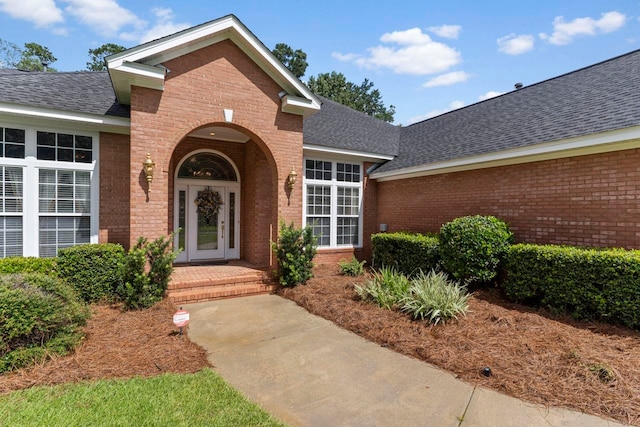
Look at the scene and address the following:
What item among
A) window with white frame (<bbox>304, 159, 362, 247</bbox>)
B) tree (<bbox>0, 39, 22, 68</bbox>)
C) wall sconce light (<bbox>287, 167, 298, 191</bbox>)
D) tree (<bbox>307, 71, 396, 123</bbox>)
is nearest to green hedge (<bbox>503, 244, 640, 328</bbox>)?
wall sconce light (<bbox>287, 167, 298, 191</bbox>)

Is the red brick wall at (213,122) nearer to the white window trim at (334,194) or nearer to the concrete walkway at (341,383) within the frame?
the white window trim at (334,194)

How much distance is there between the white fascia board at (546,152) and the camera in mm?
5465

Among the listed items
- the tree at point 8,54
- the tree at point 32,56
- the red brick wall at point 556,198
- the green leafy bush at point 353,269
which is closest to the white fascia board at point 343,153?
the red brick wall at point 556,198

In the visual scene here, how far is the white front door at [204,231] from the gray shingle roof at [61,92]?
3.03m

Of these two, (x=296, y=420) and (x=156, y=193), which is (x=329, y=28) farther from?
(x=296, y=420)

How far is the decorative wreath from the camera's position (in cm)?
941

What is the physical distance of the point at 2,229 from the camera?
6469 millimetres

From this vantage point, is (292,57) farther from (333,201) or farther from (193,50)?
(193,50)

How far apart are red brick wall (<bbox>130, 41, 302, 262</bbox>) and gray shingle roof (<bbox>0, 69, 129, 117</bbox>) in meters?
1.21

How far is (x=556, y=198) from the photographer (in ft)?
21.5

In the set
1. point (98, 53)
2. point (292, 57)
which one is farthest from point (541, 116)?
point (98, 53)

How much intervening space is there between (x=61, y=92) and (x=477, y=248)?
10300 mm

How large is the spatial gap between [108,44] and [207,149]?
1420 inches

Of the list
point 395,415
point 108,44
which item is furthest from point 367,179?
point 108,44
